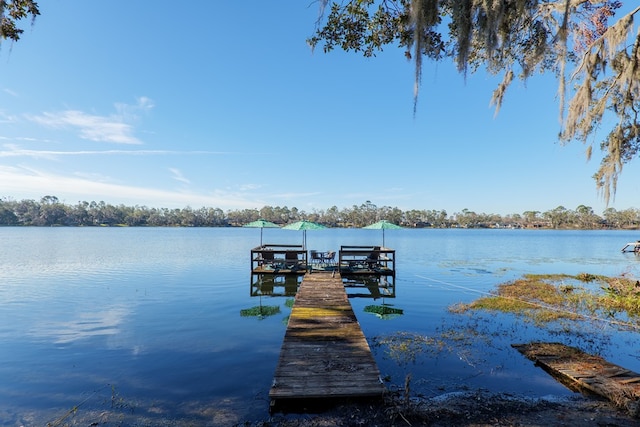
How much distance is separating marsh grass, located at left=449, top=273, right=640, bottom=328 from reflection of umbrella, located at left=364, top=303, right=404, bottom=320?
1884 millimetres

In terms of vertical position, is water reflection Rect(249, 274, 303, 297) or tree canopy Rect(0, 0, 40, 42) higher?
tree canopy Rect(0, 0, 40, 42)

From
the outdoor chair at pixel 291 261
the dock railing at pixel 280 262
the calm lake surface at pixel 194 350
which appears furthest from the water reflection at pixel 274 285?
the calm lake surface at pixel 194 350

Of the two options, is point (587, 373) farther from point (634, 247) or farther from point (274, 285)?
point (634, 247)

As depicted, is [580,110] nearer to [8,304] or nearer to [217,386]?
[217,386]

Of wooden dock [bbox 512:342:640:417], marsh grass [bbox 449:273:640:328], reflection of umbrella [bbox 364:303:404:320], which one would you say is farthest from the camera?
reflection of umbrella [bbox 364:303:404:320]

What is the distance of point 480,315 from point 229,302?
8.94 m

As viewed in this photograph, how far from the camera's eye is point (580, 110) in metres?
8.66

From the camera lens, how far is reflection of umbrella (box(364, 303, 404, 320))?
10727mm

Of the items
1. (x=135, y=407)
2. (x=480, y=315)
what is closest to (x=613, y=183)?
(x=480, y=315)

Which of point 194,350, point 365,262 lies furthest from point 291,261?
point 194,350

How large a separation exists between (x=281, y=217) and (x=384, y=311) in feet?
481

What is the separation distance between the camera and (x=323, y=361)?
5.51 metres

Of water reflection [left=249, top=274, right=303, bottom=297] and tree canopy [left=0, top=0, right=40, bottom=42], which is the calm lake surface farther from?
tree canopy [left=0, top=0, right=40, bottom=42]

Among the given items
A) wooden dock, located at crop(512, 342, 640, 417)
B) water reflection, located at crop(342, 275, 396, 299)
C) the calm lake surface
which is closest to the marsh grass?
the calm lake surface
